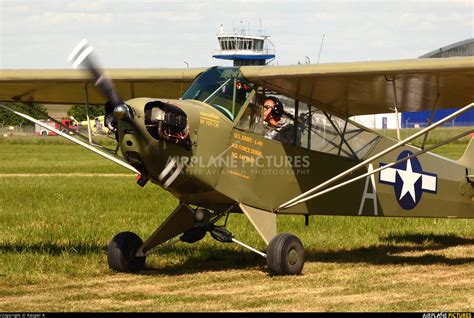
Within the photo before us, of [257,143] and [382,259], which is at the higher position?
[257,143]

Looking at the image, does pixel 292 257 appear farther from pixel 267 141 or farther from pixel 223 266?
pixel 267 141

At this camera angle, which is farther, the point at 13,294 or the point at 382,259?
the point at 382,259

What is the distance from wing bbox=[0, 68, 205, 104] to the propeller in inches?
65.4

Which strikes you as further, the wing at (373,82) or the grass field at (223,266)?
the wing at (373,82)

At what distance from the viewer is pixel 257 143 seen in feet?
37.7

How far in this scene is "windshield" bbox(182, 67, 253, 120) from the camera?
11195 millimetres

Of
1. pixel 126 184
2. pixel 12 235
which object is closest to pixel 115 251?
pixel 12 235

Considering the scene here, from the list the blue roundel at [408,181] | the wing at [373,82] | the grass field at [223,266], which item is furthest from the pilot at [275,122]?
the blue roundel at [408,181]

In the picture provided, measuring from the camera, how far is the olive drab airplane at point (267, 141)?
1041 centimetres

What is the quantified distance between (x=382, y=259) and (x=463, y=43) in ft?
261

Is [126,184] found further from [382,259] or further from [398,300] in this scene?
[398,300]

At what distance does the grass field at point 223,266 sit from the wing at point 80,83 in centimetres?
235

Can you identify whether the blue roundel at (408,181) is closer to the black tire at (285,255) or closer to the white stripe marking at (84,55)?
the black tire at (285,255)

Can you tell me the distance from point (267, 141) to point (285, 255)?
1566 millimetres
